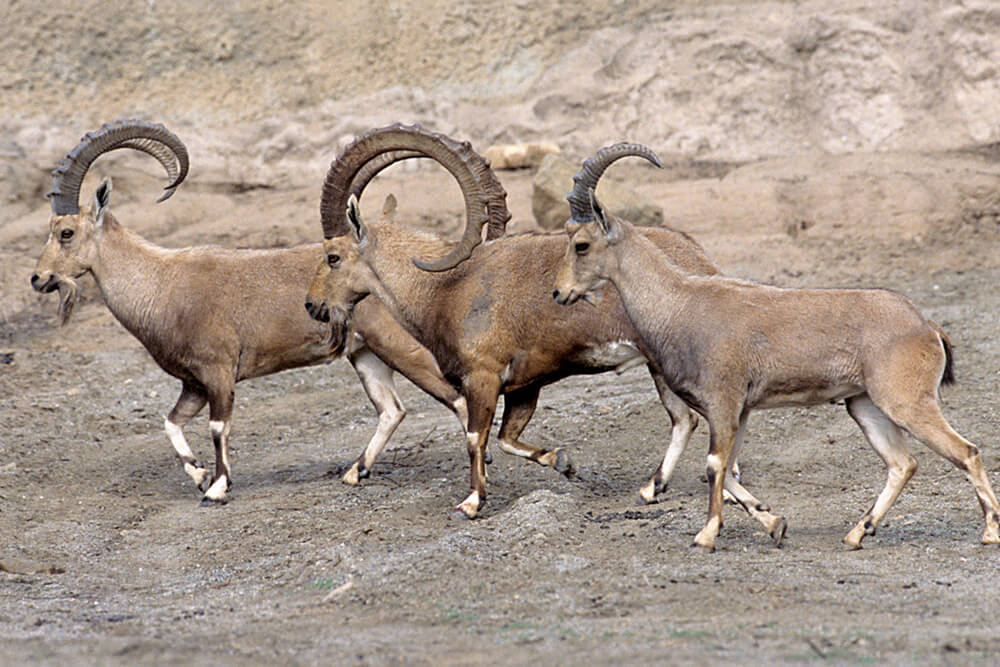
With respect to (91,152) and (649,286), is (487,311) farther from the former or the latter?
(91,152)

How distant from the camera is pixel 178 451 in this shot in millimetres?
10539

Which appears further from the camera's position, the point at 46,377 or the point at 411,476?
the point at 46,377

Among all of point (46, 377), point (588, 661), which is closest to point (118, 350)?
point (46, 377)

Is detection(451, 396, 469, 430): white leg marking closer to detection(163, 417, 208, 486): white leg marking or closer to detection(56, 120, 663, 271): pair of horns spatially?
detection(56, 120, 663, 271): pair of horns

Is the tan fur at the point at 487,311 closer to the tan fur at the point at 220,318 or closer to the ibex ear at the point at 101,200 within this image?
the tan fur at the point at 220,318

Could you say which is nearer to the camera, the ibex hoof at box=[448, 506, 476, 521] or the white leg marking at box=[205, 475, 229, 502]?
the ibex hoof at box=[448, 506, 476, 521]

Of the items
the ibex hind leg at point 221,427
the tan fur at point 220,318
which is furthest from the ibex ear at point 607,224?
the ibex hind leg at point 221,427

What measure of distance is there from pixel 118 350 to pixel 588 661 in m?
10.5

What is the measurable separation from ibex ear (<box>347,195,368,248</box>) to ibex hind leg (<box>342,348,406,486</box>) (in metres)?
1.30

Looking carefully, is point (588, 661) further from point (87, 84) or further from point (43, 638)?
point (87, 84)

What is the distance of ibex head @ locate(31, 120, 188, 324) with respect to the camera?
10.6 meters

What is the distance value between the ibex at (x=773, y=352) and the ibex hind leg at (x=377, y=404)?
2586mm

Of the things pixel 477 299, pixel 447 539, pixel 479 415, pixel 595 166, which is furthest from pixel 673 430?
pixel 447 539

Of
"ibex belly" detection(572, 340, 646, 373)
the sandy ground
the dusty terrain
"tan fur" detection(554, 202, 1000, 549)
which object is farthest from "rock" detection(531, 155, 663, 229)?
"tan fur" detection(554, 202, 1000, 549)
